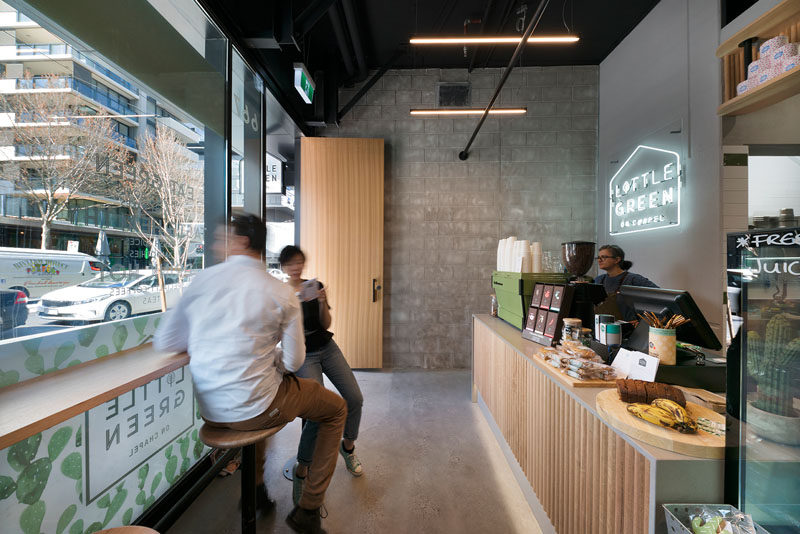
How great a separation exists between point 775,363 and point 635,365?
1.98 feet

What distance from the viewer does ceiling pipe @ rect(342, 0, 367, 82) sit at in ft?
11.2

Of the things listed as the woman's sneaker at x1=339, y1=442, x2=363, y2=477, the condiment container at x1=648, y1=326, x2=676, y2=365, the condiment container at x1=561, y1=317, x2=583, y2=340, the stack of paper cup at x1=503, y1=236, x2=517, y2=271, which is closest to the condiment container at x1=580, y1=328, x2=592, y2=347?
the condiment container at x1=561, y1=317, x2=583, y2=340

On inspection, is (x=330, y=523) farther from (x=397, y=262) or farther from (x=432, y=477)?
(x=397, y=262)

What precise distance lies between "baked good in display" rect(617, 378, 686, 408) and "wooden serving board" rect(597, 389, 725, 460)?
3cm

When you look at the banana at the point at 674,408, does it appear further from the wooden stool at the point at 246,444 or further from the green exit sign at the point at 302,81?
the green exit sign at the point at 302,81

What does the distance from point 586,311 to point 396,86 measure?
12.9ft

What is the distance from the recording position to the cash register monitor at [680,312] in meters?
1.43

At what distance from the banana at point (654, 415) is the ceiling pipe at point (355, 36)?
13.4 feet

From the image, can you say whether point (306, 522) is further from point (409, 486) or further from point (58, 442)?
point (58, 442)

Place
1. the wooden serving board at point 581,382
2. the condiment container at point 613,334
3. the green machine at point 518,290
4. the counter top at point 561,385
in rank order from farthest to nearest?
1. the green machine at point 518,290
2. the condiment container at point 613,334
3. the wooden serving board at point 581,382
4. the counter top at point 561,385

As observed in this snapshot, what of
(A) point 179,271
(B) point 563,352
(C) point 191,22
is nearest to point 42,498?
(A) point 179,271

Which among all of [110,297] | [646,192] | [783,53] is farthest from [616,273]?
[110,297]

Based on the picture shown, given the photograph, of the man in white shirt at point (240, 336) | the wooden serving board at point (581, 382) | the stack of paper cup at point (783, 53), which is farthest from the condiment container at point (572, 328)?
the stack of paper cup at point (783, 53)

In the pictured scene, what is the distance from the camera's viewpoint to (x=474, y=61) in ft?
14.3
